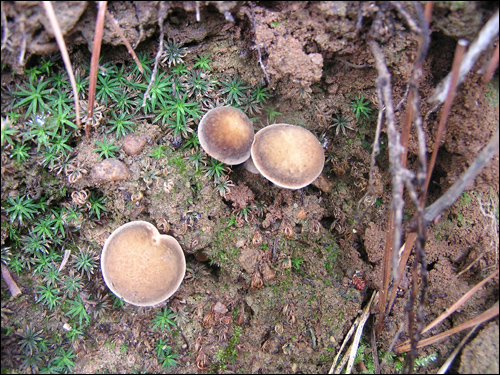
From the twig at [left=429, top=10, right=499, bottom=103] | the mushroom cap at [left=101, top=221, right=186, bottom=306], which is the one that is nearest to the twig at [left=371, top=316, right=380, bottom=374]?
the mushroom cap at [left=101, top=221, right=186, bottom=306]

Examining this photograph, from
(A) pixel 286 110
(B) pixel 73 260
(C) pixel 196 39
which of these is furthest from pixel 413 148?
(B) pixel 73 260

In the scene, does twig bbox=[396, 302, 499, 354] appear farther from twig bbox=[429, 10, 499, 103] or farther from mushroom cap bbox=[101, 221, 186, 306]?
mushroom cap bbox=[101, 221, 186, 306]

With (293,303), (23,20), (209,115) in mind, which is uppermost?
(23,20)

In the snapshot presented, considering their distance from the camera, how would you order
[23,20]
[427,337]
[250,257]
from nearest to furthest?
1. [23,20]
2. [427,337]
3. [250,257]

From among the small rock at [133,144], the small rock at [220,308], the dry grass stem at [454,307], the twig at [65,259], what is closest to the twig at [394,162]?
the dry grass stem at [454,307]

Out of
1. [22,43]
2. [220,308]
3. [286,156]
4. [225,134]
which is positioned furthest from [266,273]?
[22,43]

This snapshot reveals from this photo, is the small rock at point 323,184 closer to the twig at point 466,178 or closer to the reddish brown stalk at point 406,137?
the reddish brown stalk at point 406,137

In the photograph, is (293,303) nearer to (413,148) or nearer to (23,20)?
(413,148)

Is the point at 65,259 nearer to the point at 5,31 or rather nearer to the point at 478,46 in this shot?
the point at 5,31
